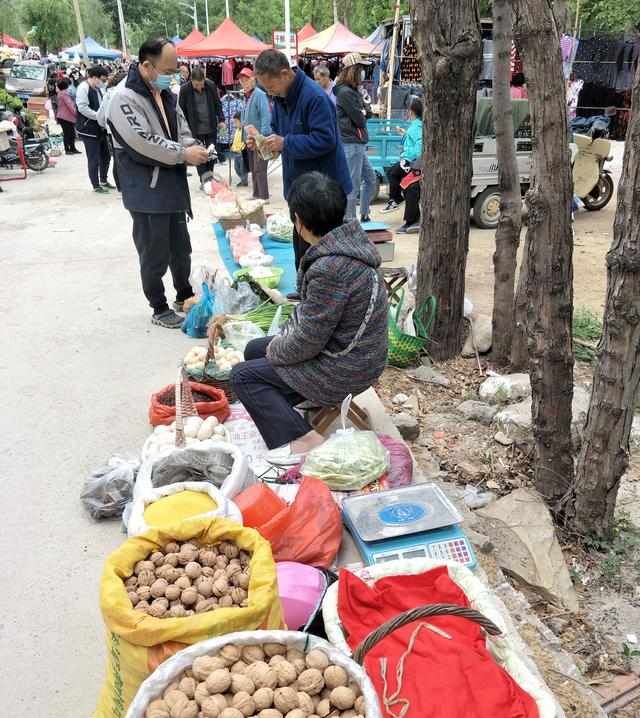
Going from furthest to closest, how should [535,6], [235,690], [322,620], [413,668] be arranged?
[535,6] → [322,620] → [413,668] → [235,690]

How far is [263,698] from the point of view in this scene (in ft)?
4.73

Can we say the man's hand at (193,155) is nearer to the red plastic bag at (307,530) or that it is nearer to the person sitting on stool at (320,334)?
the person sitting on stool at (320,334)

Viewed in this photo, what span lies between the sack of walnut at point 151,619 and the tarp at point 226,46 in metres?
20.8

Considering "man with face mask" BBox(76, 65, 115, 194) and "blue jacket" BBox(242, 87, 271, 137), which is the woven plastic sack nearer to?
"blue jacket" BBox(242, 87, 271, 137)

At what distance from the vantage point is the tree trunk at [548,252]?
279 centimetres

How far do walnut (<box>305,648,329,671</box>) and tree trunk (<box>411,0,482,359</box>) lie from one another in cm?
334

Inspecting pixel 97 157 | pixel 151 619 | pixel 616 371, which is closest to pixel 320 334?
pixel 616 371

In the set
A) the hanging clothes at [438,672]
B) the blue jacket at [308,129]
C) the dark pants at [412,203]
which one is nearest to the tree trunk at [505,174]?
the blue jacket at [308,129]

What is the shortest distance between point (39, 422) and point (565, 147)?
317 cm

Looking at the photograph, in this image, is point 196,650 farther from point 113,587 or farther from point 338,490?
point 338,490

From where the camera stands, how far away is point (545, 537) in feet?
9.66

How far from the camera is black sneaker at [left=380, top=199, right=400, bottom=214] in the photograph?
10.0 metres

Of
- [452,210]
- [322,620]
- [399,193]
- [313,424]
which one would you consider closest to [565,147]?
[452,210]

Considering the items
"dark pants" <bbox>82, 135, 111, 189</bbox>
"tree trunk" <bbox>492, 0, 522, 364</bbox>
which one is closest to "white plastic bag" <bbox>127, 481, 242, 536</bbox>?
"tree trunk" <bbox>492, 0, 522, 364</bbox>
